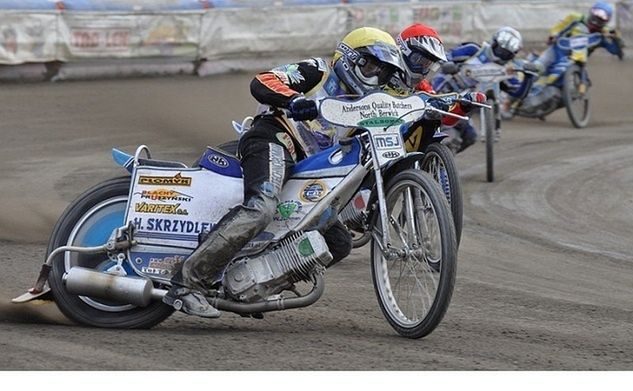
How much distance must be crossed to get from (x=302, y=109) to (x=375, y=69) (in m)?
0.69

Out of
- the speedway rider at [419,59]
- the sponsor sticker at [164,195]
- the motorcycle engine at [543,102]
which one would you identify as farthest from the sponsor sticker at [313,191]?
the motorcycle engine at [543,102]

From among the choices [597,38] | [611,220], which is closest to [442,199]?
[611,220]

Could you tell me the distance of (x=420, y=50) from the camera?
25.4 ft

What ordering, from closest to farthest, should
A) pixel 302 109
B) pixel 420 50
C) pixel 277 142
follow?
1. pixel 302 109
2. pixel 277 142
3. pixel 420 50

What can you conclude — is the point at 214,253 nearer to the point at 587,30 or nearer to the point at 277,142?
the point at 277,142

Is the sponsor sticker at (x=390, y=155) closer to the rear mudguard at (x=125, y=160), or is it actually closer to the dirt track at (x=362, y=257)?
the dirt track at (x=362, y=257)

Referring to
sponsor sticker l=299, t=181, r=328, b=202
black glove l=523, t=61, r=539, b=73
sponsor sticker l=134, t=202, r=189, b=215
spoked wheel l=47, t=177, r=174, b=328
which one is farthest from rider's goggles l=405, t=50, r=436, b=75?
black glove l=523, t=61, r=539, b=73

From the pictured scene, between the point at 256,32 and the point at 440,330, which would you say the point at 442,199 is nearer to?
the point at 440,330

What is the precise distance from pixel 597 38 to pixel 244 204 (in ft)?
41.3

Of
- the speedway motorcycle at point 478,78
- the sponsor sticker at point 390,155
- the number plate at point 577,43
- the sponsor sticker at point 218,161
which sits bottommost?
the number plate at point 577,43

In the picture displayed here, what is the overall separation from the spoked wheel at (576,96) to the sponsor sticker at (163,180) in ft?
38.5

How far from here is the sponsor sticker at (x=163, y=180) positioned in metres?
6.75

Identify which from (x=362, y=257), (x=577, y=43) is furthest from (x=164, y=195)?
(x=577, y=43)

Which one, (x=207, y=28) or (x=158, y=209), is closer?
(x=158, y=209)
